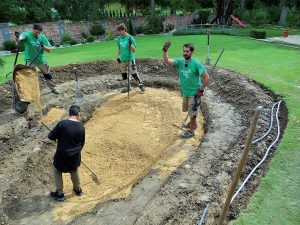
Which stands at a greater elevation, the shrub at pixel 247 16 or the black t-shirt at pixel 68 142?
the black t-shirt at pixel 68 142

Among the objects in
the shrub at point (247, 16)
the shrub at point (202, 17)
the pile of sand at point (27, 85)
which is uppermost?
the pile of sand at point (27, 85)

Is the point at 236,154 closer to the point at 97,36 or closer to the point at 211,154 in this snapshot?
the point at 211,154

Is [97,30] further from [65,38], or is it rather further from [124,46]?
[124,46]

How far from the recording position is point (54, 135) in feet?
17.4

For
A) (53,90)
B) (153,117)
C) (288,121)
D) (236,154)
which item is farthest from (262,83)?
(53,90)

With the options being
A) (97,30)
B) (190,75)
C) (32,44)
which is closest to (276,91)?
(190,75)

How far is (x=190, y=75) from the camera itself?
7.02 metres

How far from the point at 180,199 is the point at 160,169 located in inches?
47.3

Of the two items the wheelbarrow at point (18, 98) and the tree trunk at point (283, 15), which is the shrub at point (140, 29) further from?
the wheelbarrow at point (18, 98)

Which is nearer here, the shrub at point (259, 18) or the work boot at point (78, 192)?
the work boot at point (78, 192)

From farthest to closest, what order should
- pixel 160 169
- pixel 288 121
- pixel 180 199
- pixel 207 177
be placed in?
pixel 288 121 → pixel 160 169 → pixel 207 177 → pixel 180 199

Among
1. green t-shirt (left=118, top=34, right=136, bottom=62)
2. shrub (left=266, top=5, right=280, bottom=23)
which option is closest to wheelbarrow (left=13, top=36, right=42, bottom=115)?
green t-shirt (left=118, top=34, right=136, bottom=62)

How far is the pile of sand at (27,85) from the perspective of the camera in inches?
351

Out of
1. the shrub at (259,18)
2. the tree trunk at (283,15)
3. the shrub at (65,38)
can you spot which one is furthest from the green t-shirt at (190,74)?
the tree trunk at (283,15)
